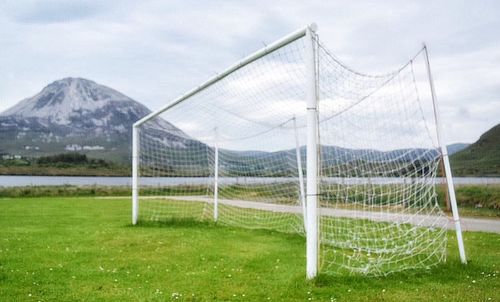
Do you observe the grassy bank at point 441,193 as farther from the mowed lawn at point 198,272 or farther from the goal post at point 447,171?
the goal post at point 447,171

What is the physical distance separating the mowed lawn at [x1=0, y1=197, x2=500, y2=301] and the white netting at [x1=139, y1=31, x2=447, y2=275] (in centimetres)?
70

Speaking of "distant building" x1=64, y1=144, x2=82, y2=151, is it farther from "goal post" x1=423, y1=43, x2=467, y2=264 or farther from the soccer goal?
"goal post" x1=423, y1=43, x2=467, y2=264

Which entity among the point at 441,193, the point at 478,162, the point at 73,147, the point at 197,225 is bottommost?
the point at 197,225

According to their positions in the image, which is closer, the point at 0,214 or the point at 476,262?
the point at 476,262

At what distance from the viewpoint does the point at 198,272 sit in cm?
778

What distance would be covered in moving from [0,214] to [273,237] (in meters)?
11.5

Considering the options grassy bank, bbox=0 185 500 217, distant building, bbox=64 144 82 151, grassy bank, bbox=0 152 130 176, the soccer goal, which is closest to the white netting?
the soccer goal

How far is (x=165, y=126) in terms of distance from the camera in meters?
15.9

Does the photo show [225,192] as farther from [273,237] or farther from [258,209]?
[273,237]

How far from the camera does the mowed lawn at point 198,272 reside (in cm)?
635

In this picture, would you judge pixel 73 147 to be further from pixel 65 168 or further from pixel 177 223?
pixel 177 223

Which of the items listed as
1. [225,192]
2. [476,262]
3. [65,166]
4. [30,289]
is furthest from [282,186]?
[65,166]

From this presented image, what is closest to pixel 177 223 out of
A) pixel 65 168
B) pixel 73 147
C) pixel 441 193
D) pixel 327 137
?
pixel 327 137

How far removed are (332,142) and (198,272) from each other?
325 cm
